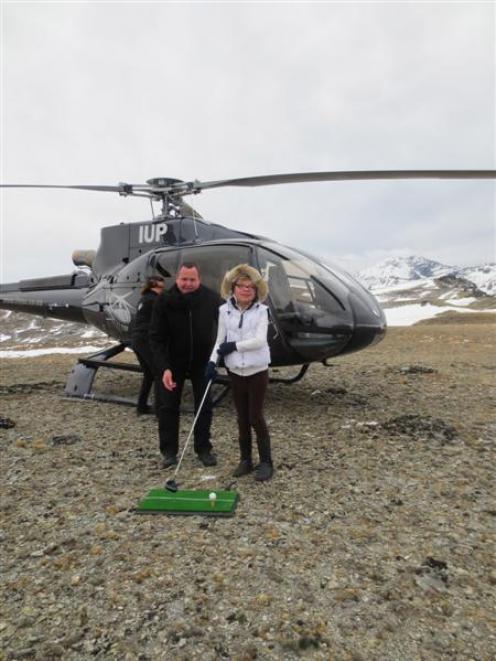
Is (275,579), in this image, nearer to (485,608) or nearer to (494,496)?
(485,608)

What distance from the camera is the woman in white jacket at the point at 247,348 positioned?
4.31 m

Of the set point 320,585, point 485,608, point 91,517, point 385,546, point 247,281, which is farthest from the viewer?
point 247,281

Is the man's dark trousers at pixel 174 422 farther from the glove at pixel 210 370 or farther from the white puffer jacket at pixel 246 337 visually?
the white puffer jacket at pixel 246 337

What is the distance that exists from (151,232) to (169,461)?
15.8 ft

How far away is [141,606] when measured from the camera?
2.67 metres

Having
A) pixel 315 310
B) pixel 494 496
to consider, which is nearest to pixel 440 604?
pixel 494 496

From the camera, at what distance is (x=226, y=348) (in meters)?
4.34

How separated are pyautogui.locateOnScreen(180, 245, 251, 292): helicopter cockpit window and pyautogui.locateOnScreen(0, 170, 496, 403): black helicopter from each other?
2 cm

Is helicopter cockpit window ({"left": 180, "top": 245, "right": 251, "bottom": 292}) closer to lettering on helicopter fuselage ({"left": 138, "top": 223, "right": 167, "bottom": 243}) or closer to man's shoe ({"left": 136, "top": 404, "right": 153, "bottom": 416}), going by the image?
lettering on helicopter fuselage ({"left": 138, "top": 223, "right": 167, "bottom": 243})

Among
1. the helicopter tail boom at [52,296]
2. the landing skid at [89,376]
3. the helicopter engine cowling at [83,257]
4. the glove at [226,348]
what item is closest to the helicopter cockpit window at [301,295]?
the glove at [226,348]

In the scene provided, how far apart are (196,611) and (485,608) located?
1632 millimetres

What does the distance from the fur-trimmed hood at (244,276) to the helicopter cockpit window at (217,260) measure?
2.14m

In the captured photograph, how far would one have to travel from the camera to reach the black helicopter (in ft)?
19.8

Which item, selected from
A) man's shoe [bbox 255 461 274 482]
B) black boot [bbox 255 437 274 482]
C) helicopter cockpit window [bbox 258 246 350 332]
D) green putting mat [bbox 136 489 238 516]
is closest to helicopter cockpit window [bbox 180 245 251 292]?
helicopter cockpit window [bbox 258 246 350 332]
